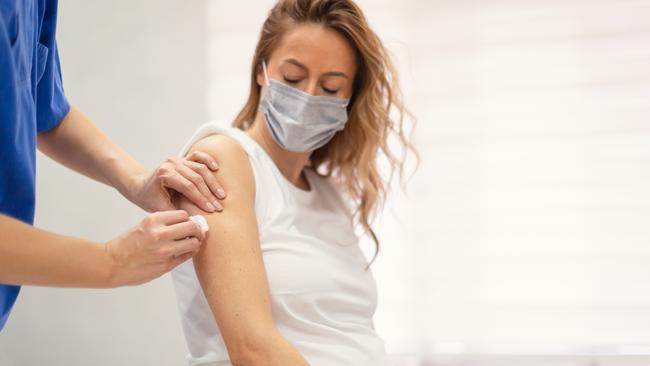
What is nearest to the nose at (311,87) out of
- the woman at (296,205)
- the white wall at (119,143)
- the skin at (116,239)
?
the woman at (296,205)

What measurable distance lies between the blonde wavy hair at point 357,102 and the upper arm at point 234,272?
479 mm

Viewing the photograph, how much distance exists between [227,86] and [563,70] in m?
1.24

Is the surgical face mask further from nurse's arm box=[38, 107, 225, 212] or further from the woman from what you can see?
nurse's arm box=[38, 107, 225, 212]

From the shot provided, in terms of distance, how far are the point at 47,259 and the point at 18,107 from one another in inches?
8.6

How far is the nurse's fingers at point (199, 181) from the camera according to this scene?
128 cm

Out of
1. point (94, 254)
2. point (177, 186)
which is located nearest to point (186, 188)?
point (177, 186)

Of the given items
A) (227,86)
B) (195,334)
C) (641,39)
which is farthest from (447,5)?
(195,334)

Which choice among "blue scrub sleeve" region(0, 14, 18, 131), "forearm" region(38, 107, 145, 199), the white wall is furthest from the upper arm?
the white wall

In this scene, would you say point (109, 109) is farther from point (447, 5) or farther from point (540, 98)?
point (540, 98)

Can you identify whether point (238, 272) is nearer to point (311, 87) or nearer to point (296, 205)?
point (296, 205)

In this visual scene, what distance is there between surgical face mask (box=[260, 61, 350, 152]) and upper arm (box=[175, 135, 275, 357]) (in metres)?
0.29

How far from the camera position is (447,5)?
2.55 meters

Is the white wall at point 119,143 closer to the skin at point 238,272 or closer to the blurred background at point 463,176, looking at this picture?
the blurred background at point 463,176

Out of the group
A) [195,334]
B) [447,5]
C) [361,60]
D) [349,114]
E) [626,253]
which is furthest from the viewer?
[447,5]
